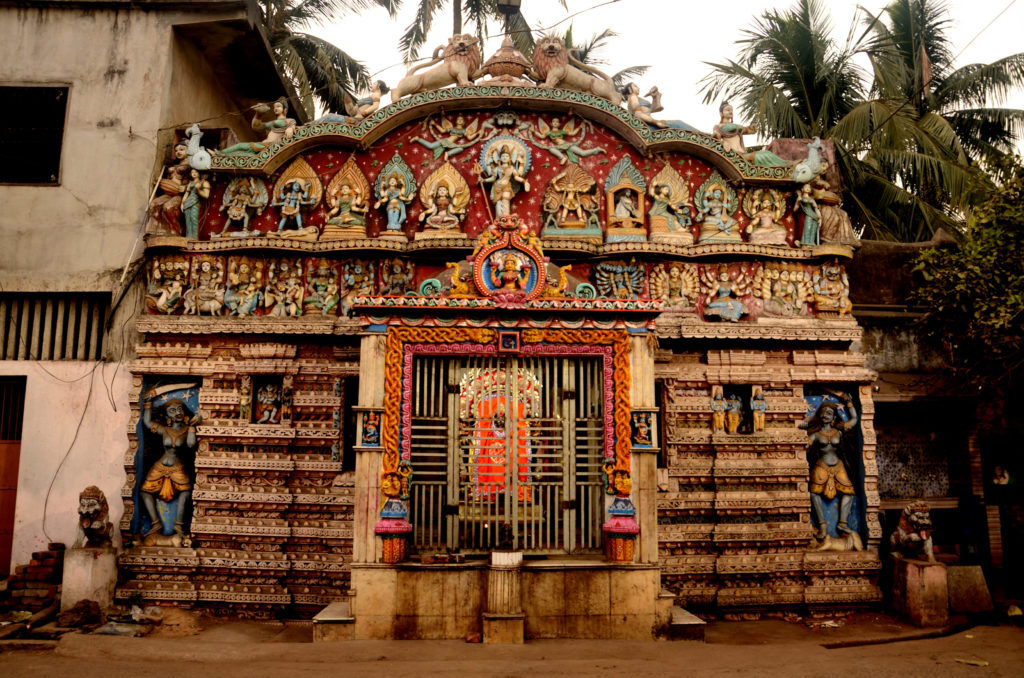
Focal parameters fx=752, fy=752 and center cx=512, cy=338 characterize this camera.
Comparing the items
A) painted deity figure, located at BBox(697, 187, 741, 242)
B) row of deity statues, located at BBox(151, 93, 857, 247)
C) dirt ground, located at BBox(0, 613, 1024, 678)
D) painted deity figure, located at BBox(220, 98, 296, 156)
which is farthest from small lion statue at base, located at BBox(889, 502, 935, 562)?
painted deity figure, located at BBox(220, 98, 296, 156)

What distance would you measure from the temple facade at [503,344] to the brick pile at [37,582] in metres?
0.92

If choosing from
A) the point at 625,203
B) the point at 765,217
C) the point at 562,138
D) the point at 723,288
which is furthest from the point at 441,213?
the point at 765,217

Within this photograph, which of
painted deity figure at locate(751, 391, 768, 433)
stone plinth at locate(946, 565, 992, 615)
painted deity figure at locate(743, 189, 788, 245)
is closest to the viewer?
stone plinth at locate(946, 565, 992, 615)

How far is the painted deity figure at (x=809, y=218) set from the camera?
1174cm

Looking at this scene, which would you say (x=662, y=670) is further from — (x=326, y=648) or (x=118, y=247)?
(x=118, y=247)

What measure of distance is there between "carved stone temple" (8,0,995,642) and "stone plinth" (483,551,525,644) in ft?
2.13

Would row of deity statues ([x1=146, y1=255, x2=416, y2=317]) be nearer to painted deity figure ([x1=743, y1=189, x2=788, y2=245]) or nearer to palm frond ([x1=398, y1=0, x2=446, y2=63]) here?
painted deity figure ([x1=743, y1=189, x2=788, y2=245])

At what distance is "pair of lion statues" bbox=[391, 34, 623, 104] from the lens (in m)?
11.7

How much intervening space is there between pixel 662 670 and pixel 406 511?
10.4 ft

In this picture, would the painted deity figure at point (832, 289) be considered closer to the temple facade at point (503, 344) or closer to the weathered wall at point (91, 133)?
the temple facade at point (503, 344)

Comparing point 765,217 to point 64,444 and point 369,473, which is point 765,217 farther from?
point 64,444

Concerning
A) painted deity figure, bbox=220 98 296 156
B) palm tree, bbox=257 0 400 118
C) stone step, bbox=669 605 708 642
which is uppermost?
palm tree, bbox=257 0 400 118

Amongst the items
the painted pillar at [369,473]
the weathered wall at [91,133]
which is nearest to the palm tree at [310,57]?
the weathered wall at [91,133]

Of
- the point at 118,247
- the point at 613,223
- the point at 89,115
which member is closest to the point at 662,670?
the point at 613,223
